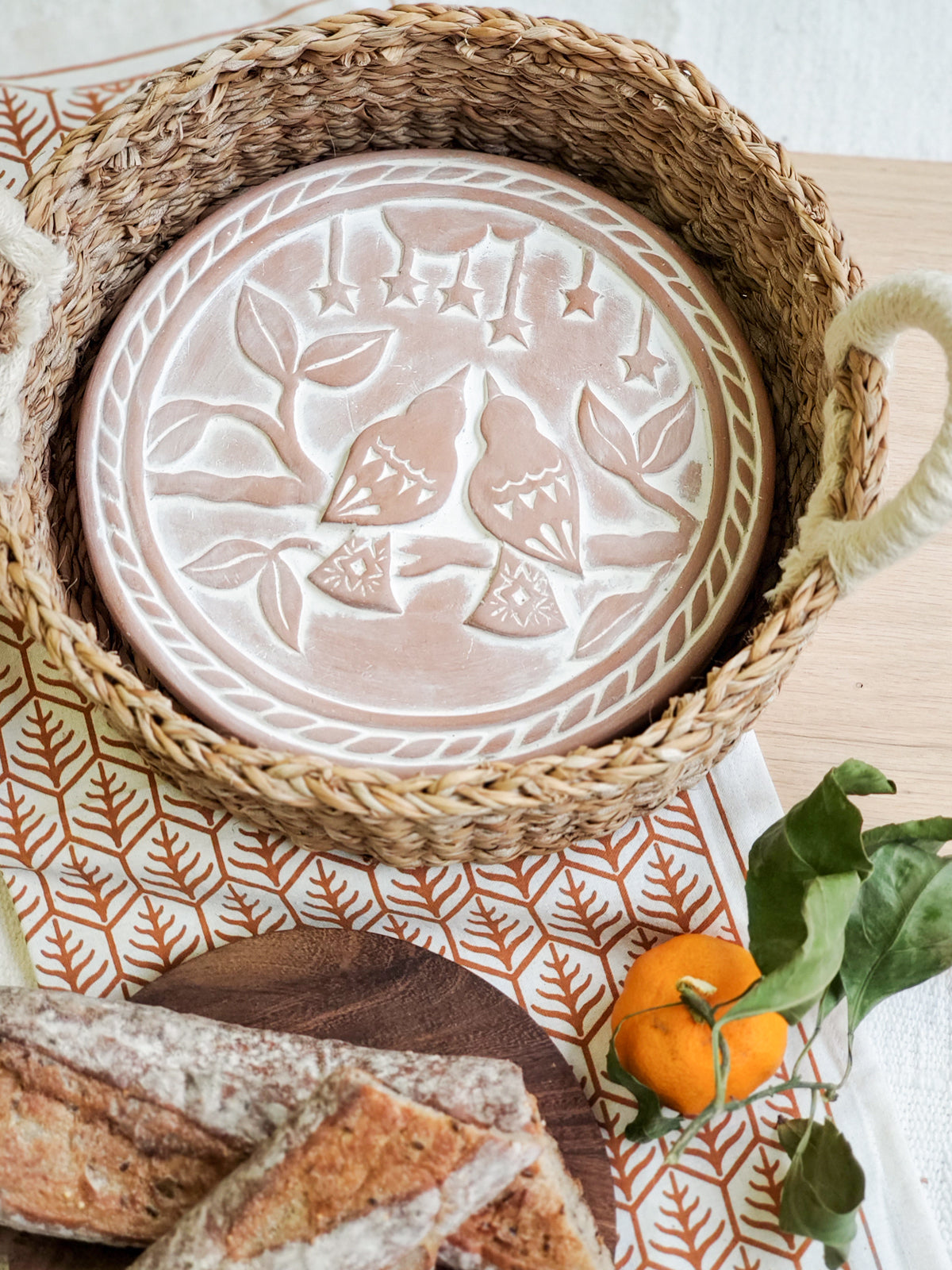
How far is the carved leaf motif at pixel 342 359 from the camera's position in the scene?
98cm

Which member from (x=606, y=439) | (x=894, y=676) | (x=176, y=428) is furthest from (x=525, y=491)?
(x=894, y=676)

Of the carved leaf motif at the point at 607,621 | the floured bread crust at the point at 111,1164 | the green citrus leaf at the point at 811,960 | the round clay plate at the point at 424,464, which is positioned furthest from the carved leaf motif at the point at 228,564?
the green citrus leaf at the point at 811,960

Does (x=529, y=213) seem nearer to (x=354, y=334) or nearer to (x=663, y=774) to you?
(x=354, y=334)

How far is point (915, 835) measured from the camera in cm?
88

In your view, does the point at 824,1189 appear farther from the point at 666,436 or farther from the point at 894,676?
the point at 666,436

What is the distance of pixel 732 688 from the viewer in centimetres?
79

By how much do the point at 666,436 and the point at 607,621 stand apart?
0.58ft

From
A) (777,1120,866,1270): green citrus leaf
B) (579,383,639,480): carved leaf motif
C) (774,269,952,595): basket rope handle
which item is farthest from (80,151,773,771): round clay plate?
(777,1120,866,1270): green citrus leaf

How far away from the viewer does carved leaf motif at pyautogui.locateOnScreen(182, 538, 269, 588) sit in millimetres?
936

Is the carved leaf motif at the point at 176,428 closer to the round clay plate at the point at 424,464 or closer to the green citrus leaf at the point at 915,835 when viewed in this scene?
the round clay plate at the point at 424,464

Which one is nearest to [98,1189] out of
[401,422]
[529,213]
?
[401,422]

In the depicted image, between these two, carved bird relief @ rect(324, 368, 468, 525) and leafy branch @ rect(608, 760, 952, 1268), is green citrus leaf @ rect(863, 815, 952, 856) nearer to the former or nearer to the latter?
leafy branch @ rect(608, 760, 952, 1268)

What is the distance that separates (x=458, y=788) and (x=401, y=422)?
0.36m

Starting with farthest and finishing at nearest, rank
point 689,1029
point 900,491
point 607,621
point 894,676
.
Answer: point 894,676 < point 607,621 < point 689,1029 < point 900,491
